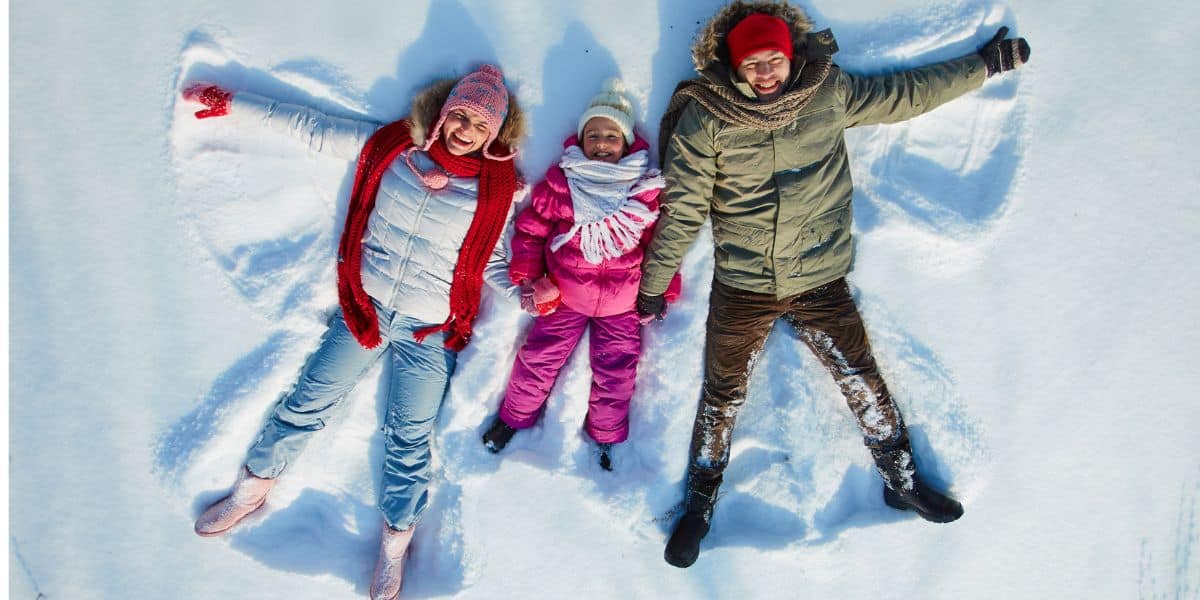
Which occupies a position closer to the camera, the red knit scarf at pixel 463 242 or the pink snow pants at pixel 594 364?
the red knit scarf at pixel 463 242

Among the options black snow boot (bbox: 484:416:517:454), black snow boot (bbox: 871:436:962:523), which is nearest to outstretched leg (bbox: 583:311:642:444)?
black snow boot (bbox: 484:416:517:454)

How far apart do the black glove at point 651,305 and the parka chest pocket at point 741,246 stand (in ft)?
0.87

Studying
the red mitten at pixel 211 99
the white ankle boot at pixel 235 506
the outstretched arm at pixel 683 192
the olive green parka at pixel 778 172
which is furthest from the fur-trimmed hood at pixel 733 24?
the white ankle boot at pixel 235 506

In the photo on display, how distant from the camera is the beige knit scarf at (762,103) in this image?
2.12 m

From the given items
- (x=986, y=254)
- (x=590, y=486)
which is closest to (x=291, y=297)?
(x=590, y=486)

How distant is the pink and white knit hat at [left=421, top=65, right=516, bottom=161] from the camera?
2.24m

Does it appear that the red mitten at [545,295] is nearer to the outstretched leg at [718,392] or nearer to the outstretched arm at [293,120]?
the outstretched leg at [718,392]

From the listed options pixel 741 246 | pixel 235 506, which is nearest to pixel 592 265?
pixel 741 246

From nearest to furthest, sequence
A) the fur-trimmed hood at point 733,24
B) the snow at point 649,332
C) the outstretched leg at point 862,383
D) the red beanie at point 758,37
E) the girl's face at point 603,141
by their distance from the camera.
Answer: the red beanie at point 758,37 < the fur-trimmed hood at point 733,24 < the girl's face at point 603,141 < the outstretched leg at point 862,383 < the snow at point 649,332

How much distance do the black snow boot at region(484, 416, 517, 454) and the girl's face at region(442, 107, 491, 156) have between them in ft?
3.50

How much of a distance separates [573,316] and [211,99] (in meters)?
1.61

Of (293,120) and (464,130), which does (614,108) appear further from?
(293,120)

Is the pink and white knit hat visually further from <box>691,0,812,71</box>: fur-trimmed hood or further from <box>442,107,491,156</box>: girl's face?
<box>691,0,812,71</box>: fur-trimmed hood

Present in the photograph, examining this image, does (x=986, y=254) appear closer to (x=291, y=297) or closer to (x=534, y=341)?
(x=534, y=341)
